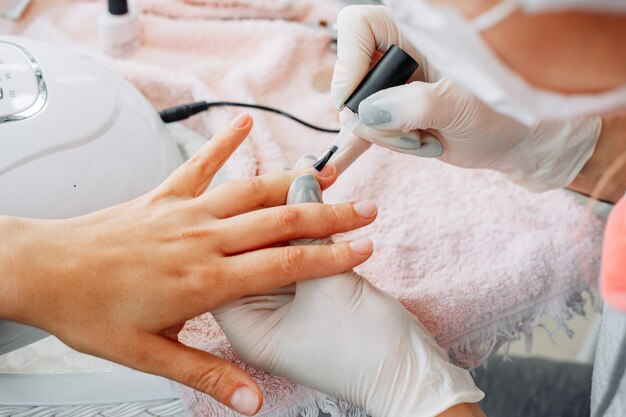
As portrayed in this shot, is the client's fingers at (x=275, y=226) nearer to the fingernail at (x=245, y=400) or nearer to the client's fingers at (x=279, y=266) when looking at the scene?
the client's fingers at (x=279, y=266)

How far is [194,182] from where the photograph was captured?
0.71 metres

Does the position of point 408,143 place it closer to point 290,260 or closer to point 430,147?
point 430,147

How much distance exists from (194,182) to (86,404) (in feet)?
0.86

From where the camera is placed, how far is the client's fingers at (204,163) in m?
0.70

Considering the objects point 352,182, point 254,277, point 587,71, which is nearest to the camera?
point 587,71

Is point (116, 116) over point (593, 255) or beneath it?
over

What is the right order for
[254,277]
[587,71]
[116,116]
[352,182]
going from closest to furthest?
1. [587,71]
2. [254,277]
3. [116,116]
4. [352,182]

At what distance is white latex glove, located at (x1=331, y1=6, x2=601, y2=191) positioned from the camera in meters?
0.70

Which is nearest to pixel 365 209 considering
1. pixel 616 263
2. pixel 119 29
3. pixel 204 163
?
pixel 204 163

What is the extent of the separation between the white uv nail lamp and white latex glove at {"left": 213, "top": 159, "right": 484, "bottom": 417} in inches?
8.3

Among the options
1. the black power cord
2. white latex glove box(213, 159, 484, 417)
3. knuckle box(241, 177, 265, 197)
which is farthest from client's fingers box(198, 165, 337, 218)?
the black power cord

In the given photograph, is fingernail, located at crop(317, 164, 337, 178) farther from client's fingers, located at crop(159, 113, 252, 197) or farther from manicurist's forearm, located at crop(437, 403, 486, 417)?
manicurist's forearm, located at crop(437, 403, 486, 417)

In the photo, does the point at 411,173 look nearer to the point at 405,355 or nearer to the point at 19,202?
the point at 405,355

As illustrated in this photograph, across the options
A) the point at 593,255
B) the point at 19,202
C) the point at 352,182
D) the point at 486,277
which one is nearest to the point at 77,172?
the point at 19,202
